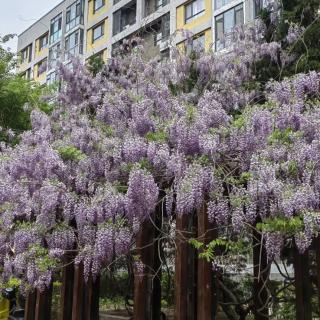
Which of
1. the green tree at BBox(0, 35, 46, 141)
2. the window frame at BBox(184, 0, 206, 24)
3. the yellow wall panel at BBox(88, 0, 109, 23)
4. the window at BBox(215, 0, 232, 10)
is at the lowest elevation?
the green tree at BBox(0, 35, 46, 141)

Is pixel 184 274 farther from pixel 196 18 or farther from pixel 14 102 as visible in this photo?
pixel 196 18

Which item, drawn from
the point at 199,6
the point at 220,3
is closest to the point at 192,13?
the point at 199,6

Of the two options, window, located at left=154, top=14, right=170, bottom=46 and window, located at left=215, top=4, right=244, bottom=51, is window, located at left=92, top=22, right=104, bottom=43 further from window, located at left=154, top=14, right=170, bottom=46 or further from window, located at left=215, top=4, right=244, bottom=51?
window, located at left=215, top=4, right=244, bottom=51

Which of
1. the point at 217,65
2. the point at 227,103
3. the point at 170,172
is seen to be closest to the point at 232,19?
the point at 217,65

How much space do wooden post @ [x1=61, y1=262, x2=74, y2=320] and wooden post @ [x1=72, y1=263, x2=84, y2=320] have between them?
0.38 meters

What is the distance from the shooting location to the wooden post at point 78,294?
20.5ft

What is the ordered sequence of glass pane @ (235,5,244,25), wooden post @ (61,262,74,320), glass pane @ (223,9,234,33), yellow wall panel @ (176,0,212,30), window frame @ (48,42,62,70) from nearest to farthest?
wooden post @ (61,262,74,320), window frame @ (48,42,62,70), glass pane @ (235,5,244,25), glass pane @ (223,9,234,33), yellow wall panel @ (176,0,212,30)

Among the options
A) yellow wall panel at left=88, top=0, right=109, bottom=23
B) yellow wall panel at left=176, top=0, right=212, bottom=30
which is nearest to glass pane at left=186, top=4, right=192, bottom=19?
yellow wall panel at left=176, top=0, right=212, bottom=30

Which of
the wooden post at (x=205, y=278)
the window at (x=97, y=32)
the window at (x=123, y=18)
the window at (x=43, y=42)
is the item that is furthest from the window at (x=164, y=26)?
the wooden post at (x=205, y=278)

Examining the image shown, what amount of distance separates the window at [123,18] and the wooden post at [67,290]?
2397cm

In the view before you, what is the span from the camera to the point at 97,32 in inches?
1240

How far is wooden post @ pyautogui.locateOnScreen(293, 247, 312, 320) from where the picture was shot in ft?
17.0

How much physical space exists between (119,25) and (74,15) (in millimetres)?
5747

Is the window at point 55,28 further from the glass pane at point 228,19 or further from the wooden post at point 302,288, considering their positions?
the wooden post at point 302,288
